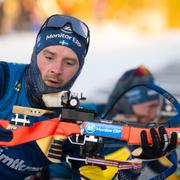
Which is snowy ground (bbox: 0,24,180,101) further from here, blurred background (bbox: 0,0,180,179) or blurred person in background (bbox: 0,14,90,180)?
blurred person in background (bbox: 0,14,90,180)

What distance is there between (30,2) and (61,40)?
14.6 meters

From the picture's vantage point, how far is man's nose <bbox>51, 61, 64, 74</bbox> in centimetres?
350

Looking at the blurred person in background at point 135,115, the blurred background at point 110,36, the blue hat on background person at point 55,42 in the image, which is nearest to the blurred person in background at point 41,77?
the blue hat on background person at point 55,42

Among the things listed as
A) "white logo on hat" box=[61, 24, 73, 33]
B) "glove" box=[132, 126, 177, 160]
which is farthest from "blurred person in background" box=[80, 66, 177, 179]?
"white logo on hat" box=[61, 24, 73, 33]

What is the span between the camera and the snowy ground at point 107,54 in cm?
935

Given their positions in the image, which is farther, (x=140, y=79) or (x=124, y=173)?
(x=140, y=79)

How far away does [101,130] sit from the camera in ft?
10.3

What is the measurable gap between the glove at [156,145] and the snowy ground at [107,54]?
3573 millimetres

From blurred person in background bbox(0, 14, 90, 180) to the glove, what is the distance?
20.7 inches

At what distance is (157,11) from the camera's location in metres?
23.1

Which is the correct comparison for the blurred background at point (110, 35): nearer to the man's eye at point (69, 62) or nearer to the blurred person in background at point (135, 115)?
the blurred person in background at point (135, 115)

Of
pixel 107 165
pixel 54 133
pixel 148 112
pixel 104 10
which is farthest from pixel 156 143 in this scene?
pixel 104 10

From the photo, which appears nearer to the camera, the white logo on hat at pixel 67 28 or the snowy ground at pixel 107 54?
the white logo on hat at pixel 67 28

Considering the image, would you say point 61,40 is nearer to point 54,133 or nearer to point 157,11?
point 54,133
